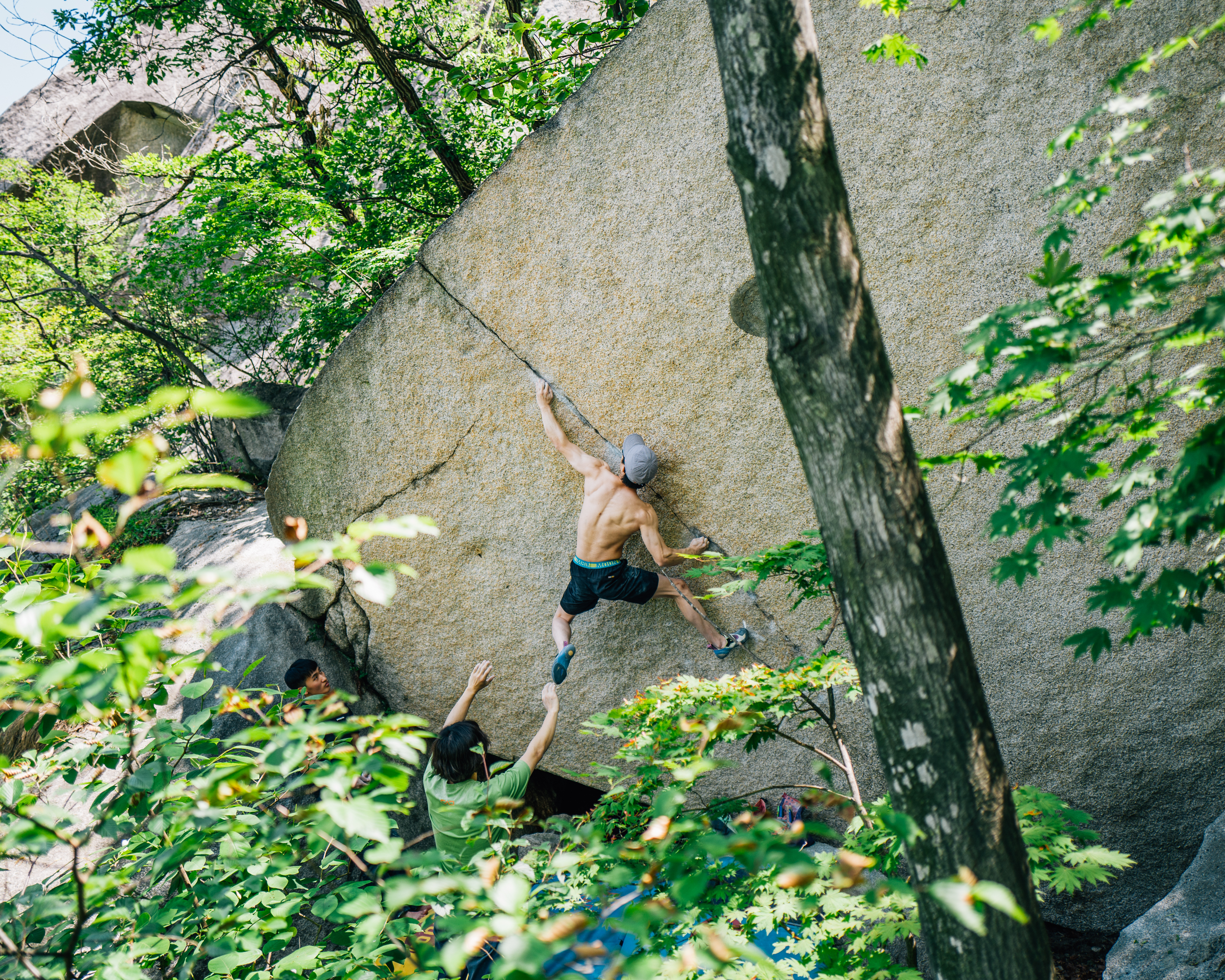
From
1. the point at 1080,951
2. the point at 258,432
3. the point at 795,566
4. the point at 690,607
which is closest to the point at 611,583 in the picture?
the point at 690,607

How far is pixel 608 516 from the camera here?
152 inches

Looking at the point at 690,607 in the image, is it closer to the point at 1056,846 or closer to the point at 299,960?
the point at 1056,846

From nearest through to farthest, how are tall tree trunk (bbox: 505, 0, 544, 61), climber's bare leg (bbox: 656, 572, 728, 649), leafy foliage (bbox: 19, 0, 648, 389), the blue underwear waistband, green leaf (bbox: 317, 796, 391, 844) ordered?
1. green leaf (bbox: 317, 796, 391, 844)
2. the blue underwear waistband
3. climber's bare leg (bbox: 656, 572, 728, 649)
4. leafy foliage (bbox: 19, 0, 648, 389)
5. tall tree trunk (bbox: 505, 0, 544, 61)

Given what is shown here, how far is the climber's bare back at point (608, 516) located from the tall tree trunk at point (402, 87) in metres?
4.04

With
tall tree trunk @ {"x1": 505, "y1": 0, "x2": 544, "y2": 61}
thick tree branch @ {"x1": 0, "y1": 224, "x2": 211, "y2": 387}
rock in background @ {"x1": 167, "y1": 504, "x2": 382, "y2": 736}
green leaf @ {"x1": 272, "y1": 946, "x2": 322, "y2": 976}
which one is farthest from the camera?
tall tree trunk @ {"x1": 505, "y1": 0, "x2": 544, "y2": 61}

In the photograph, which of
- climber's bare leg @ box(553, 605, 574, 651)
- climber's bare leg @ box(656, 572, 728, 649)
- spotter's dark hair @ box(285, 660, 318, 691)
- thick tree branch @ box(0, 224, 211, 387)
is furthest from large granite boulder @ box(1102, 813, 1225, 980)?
thick tree branch @ box(0, 224, 211, 387)

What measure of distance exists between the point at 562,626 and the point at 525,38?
6.47m

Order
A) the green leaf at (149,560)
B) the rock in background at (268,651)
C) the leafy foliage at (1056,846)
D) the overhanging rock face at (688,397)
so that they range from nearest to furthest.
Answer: the green leaf at (149,560), the leafy foliage at (1056,846), the overhanging rock face at (688,397), the rock in background at (268,651)

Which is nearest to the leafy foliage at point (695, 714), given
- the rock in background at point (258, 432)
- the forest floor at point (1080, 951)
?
the forest floor at point (1080, 951)

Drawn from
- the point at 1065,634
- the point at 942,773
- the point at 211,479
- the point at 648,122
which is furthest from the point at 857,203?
the point at 211,479

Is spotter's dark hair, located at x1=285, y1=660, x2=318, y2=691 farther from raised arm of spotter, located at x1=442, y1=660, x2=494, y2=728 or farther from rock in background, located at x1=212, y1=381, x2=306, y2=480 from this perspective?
rock in background, located at x1=212, y1=381, x2=306, y2=480

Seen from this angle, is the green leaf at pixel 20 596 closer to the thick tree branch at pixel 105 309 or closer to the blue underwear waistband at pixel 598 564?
the blue underwear waistband at pixel 598 564

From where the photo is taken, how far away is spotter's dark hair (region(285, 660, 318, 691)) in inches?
165

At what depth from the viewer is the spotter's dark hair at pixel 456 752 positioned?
286 cm
